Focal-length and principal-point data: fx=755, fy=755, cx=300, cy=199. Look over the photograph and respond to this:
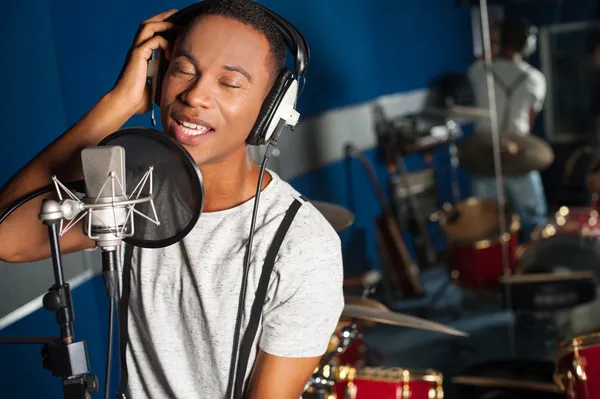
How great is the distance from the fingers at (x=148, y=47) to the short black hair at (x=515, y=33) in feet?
7.09

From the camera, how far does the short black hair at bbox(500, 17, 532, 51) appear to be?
10.1 ft

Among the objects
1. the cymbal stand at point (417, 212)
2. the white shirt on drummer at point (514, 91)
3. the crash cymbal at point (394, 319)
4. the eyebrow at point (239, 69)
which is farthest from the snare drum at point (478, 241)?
the eyebrow at point (239, 69)

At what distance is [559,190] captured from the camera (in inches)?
123

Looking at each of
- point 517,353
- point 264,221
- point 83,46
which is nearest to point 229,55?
point 264,221

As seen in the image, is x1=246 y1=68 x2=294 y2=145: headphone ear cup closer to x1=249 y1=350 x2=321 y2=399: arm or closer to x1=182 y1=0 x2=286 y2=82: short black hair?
x1=182 y1=0 x2=286 y2=82: short black hair

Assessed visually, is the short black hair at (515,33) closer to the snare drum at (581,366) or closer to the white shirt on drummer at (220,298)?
the snare drum at (581,366)

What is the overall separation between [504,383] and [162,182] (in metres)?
2.18

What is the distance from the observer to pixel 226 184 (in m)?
1.32

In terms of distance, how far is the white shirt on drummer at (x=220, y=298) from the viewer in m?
1.22

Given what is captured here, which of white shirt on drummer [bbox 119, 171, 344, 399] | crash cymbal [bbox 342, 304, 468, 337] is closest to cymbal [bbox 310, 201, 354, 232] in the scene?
crash cymbal [bbox 342, 304, 468, 337]

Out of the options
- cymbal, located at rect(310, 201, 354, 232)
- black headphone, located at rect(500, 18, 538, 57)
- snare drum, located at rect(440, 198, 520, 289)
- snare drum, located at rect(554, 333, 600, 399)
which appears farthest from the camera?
snare drum, located at rect(440, 198, 520, 289)

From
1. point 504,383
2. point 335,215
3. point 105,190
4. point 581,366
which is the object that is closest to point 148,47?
point 105,190

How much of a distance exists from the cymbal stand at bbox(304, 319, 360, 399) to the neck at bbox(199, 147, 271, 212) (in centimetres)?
51

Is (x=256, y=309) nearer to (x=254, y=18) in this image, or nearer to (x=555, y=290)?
(x=254, y=18)
